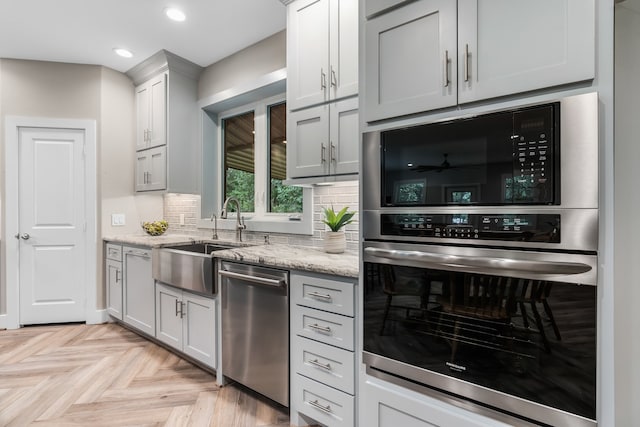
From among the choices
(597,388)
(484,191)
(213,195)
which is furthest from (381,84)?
(213,195)

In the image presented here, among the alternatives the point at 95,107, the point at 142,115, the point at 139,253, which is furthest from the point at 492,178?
the point at 95,107

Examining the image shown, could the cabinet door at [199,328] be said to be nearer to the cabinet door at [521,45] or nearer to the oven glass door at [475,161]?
the oven glass door at [475,161]

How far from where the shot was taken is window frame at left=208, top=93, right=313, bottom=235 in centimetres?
288

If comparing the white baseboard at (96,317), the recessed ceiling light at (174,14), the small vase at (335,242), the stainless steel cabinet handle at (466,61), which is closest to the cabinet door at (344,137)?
the small vase at (335,242)

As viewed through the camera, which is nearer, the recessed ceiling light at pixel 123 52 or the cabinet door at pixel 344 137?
the cabinet door at pixel 344 137

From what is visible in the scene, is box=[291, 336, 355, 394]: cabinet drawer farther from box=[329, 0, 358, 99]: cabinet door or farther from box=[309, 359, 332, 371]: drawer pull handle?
box=[329, 0, 358, 99]: cabinet door

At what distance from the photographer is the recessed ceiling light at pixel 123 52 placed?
328 centimetres

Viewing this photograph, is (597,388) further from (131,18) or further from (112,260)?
(112,260)

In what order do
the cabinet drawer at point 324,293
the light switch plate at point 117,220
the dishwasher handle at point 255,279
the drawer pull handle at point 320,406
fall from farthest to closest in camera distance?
the light switch plate at point 117,220 → the dishwasher handle at point 255,279 → the drawer pull handle at point 320,406 → the cabinet drawer at point 324,293

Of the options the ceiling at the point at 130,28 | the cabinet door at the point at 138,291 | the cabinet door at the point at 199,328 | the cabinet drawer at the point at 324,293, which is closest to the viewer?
the cabinet drawer at the point at 324,293

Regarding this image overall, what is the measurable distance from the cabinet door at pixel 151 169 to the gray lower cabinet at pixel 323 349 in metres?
2.32

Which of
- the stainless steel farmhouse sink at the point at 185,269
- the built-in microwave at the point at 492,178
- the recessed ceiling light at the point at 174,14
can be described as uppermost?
the recessed ceiling light at the point at 174,14

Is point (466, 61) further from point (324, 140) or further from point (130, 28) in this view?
point (130, 28)

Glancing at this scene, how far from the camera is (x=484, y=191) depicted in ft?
3.80
